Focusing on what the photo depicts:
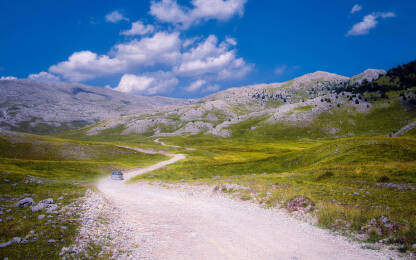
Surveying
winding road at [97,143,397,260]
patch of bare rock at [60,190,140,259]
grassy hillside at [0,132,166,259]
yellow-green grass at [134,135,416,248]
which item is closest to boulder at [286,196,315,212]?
yellow-green grass at [134,135,416,248]

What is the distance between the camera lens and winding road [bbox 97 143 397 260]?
14.3m

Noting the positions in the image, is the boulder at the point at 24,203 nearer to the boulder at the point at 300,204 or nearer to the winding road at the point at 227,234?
the winding road at the point at 227,234

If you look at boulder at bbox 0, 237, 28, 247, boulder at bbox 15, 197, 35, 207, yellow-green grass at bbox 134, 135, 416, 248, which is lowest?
yellow-green grass at bbox 134, 135, 416, 248

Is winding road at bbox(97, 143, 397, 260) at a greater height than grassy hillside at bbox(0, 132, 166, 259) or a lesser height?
lesser

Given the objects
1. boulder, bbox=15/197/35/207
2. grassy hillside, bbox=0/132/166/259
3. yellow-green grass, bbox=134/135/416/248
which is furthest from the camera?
yellow-green grass, bbox=134/135/416/248

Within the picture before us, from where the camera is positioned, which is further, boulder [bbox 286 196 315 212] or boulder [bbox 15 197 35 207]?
boulder [bbox 286 196 315 212]

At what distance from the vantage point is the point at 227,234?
17578mm

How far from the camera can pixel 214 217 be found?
2189cm

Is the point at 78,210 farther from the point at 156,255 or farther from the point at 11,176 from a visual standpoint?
the point at 11,176

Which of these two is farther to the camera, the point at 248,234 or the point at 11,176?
the point at 11,176

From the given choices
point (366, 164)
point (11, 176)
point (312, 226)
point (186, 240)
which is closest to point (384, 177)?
point (366, 164)

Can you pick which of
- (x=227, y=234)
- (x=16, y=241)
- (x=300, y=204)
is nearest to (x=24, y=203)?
(x=16, y=241)

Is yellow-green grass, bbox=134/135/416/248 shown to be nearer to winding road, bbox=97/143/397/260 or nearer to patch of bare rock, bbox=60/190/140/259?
winding road, bbox=97/143/397/260

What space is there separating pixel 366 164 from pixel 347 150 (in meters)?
10.9
